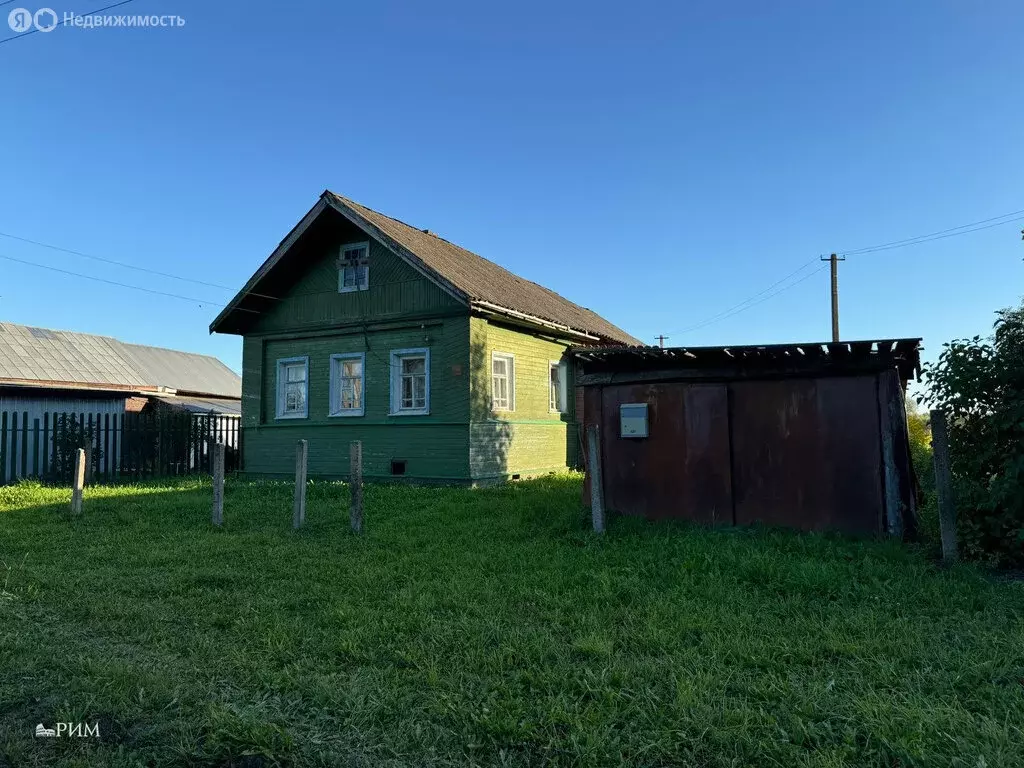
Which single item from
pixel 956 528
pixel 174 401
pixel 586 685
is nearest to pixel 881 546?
pixel 956 528

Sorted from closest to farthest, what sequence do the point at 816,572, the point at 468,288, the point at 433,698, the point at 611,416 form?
A: the point at 433,698, the point at 816,572, the point at 611,416, the point at 468,288

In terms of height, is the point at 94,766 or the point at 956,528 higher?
the point at 956,528

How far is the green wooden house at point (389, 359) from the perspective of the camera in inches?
597

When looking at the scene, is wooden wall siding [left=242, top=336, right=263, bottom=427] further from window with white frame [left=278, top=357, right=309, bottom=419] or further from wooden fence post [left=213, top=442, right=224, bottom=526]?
wooden fence post [left=213, top=442, right=224, bottom=526]

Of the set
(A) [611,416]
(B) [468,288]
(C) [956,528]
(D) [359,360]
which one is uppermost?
(B) [468,288]

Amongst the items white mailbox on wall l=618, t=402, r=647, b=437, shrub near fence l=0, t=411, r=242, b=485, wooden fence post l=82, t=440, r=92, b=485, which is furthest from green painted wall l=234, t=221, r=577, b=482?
white mailbox on wall l=618, t=402, r=647, b=437

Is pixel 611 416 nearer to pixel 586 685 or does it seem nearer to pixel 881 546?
pixel 881 546

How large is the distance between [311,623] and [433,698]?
1.79 metres

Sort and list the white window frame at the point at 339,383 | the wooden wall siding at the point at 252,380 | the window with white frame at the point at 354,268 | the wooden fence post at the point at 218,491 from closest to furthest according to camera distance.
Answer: the wooden fence post at the point at 218,491
the white window frame at the point at 339,383
the window with white frame at the point at 354,268
the wooden wall siding at the point at 252,380

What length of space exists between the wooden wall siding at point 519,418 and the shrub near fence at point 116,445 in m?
7.52

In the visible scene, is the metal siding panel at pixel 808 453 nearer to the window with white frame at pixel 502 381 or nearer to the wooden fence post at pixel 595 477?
the wooden fence post at pixel 595 477

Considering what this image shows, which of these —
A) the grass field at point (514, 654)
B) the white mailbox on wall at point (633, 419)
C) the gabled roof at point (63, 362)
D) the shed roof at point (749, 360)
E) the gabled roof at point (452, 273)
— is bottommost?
the grass field at point (514, 654)

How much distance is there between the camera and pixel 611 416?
9617 millimetres

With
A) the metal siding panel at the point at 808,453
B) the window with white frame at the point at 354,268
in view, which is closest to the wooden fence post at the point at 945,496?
the metal siding panel at the point at 808,453
